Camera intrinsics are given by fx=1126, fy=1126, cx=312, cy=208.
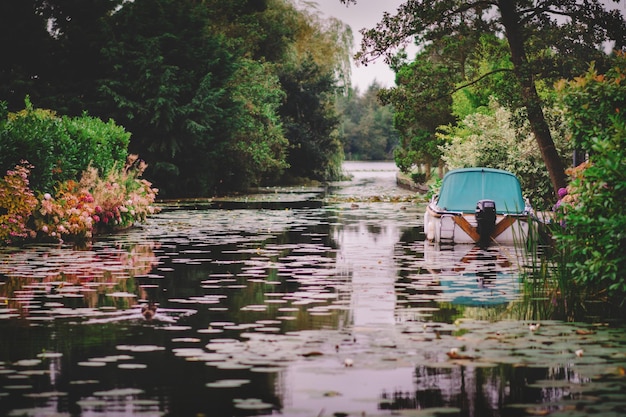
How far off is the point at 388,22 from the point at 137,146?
20863 mm

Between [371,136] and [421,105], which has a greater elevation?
[371,136]

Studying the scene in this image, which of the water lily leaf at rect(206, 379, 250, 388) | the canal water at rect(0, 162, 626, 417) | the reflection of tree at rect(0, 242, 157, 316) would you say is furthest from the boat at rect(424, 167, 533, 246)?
the water lily leaf at rect(206, 379, 250, 388)

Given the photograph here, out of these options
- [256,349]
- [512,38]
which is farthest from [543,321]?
[512,38]

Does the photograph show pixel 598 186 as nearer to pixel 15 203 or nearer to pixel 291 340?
pixel 291 340

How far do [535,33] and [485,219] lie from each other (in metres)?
11.2

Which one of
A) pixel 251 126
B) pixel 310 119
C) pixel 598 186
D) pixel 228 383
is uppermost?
pixel 310 119

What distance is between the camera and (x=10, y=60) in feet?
156

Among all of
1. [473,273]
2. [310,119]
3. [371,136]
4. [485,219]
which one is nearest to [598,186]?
[473,273]

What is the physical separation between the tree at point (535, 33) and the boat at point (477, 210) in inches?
214

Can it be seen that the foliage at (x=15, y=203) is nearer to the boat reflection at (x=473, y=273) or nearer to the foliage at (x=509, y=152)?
the boat reflection at (x=473, y=273)

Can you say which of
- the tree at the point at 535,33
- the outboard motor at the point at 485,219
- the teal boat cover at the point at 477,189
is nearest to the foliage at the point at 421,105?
the tree at the point at 535,33

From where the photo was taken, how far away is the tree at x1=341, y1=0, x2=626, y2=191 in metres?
29.4

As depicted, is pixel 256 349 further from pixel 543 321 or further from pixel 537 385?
pixel 543 321

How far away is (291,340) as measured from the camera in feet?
32.5
